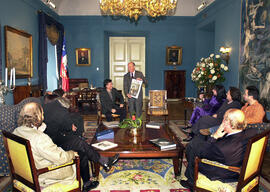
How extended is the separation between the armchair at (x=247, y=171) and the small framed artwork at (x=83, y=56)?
31.8ft

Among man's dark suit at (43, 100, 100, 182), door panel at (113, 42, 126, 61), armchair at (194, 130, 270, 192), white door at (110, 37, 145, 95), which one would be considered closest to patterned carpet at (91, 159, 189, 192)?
man's dark suit at (43, 100, 100, 182)

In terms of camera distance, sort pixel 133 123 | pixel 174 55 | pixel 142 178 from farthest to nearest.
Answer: pixel 174 55
pixel 133 123
pixel 142 178

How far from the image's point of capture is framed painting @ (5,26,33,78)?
19.9ft

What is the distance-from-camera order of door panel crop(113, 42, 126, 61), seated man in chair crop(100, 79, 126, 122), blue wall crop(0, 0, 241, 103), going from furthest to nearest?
1. door panel crop(113, 42, 126, 61)
2. blue wall crop(0, 0, 241, 103)
3. seated man in chair crop(100, 79, 126, 122)

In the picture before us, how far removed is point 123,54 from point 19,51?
20.9 ft

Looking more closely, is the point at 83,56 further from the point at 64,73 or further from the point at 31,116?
the point at 31,116

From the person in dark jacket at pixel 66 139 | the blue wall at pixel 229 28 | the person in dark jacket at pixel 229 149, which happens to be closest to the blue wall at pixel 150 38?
the blue wall at pixel 229 28

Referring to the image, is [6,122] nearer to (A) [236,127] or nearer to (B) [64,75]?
(A) [236,127]

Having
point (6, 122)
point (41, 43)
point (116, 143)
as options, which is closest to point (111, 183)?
point (116, 143)

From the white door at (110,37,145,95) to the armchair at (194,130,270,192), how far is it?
33.5 ft

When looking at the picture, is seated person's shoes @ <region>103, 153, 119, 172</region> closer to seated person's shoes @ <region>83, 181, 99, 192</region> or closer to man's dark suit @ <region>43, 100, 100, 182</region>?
man's dark suit @ <region>43, 100, 100, 182</region>

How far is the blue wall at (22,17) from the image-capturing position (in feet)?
19.4

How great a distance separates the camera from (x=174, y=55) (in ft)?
38.2

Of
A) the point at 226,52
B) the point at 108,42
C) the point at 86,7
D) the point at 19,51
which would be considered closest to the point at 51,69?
the point at 19,51
